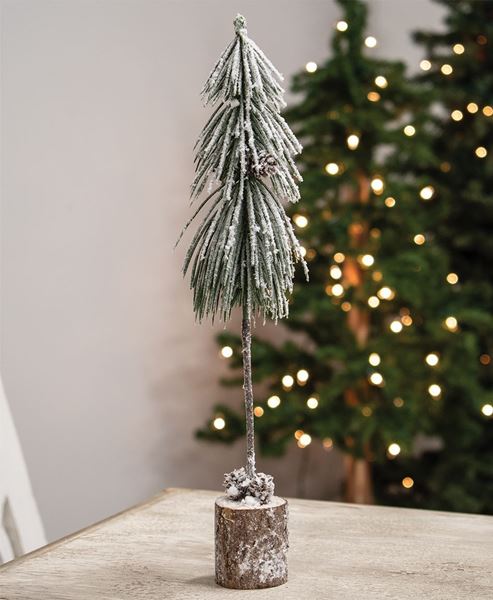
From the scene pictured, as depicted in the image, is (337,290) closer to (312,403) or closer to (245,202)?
(312,403)

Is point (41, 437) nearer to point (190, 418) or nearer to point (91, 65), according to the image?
point (190, 418)

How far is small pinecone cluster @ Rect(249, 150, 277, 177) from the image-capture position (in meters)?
1.14

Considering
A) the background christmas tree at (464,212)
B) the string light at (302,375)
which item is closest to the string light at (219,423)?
the string light at (302,375)

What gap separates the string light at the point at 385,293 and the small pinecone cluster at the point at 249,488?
5.32 ft

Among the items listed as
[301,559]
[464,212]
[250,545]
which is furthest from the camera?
[464,212]

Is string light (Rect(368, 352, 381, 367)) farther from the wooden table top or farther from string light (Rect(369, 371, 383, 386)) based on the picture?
the wooden table top

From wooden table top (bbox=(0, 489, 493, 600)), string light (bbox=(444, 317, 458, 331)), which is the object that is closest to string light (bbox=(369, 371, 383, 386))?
string light (bbox=(444, 317, 458, 331))

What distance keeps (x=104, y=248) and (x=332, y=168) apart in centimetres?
83

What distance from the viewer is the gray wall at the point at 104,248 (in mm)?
2525

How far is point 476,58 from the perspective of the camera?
2.90 m

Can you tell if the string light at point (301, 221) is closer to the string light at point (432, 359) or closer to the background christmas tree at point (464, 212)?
the background christmas tree at point (464, 212)

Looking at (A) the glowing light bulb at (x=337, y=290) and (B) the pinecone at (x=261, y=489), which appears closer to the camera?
(B) the pinecone at (x=261, y=489)

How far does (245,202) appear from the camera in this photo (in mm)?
1161

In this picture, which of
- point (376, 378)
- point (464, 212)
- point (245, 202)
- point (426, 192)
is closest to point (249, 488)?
point (245, 202)
